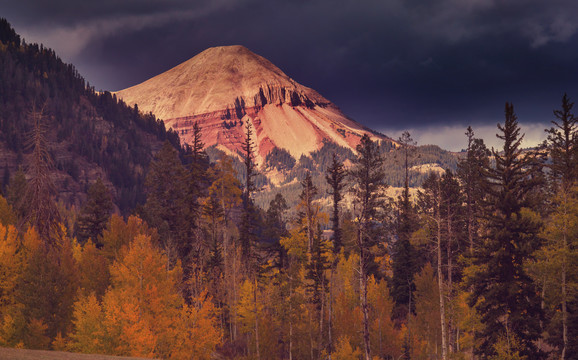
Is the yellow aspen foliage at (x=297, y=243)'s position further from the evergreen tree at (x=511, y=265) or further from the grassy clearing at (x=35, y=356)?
the grassy clearing at (x=35, y=356)

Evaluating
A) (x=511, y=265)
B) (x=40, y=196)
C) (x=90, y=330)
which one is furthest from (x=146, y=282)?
(x=511, y=265)

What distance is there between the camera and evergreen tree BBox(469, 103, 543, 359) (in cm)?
2386

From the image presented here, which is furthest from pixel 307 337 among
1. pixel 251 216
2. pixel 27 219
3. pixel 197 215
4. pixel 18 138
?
pixel 18 138

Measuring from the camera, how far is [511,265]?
80.4ft

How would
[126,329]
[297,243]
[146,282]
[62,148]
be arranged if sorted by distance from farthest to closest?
[62,148] → [297,243] → [146,282] → [126,329]

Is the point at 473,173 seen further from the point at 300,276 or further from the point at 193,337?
the point at 193,337

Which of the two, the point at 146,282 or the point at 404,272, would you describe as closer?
the point at 146,282

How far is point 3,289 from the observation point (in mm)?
32031

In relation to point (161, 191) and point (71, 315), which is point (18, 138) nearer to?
point (161, 191)

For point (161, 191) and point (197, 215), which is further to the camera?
point (161, 191)

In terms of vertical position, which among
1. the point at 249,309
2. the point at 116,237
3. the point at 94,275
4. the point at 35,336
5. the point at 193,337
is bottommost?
the point at 193,337

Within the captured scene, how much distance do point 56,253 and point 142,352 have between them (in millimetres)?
8784

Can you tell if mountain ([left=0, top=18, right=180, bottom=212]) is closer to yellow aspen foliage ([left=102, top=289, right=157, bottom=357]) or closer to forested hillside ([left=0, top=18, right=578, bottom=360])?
forested hillside ([left=0, top=18, right=578, bottom=360])

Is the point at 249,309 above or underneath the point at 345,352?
above
